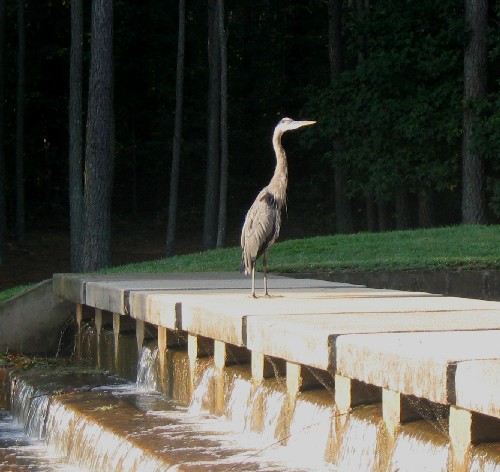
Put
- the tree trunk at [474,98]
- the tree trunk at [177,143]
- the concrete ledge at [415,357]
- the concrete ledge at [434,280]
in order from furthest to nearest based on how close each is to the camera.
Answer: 1. the tree trunk at [177,143]
2. the tree trunk at [474,98]
3. the concrete ledge at [434,280]
4. the concrete ledge at [415,357]

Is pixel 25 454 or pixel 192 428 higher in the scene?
pixel 192 428

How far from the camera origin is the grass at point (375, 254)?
14.1 m

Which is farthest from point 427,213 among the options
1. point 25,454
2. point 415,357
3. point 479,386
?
point 479,386

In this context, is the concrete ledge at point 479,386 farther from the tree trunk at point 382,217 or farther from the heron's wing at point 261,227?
the tree trunk at point 382,217

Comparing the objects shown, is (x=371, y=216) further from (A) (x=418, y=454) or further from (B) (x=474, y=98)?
(A) (x=418, y=454)

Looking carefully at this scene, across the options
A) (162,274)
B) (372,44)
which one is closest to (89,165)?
(162,274)

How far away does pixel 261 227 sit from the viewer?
982 cm

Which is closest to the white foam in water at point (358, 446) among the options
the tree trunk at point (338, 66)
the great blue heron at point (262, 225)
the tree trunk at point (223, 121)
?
the great blue heron at point (262, 225)

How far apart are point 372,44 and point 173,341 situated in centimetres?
1713

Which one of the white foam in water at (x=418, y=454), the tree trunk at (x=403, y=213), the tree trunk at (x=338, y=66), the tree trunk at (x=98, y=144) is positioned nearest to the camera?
the white foam in water at (x=418, y=454)

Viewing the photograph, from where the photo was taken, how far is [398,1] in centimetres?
2606

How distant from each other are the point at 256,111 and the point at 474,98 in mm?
16297

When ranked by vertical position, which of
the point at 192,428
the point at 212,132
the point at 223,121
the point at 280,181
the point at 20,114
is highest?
the point at 20,114

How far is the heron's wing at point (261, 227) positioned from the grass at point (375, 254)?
3.94 meters
